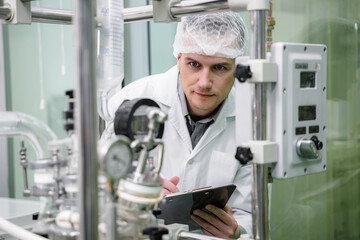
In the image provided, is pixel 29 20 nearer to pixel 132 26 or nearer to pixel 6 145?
pixel 132 26

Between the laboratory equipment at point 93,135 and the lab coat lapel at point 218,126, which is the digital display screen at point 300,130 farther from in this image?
the lab coat lapel at point 218,126

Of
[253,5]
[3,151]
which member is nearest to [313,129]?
[253,5]

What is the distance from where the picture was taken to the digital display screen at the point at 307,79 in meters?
1.14

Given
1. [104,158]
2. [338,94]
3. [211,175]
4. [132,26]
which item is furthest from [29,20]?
[338,94]

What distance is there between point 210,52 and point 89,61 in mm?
1102

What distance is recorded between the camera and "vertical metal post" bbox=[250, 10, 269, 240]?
1.05m

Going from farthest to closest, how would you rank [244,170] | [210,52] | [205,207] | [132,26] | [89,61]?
[132,26] → [244,170] → [210,52] → [205,207] → [89,61]

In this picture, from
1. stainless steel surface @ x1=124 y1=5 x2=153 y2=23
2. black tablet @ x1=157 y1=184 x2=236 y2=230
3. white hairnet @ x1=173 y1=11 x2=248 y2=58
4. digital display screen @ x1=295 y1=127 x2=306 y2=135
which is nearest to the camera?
digital display screen @ x1=295 y1=127 x2=306 y2=135

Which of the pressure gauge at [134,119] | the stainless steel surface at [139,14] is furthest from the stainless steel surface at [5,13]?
the pressure gauge at [134,119]

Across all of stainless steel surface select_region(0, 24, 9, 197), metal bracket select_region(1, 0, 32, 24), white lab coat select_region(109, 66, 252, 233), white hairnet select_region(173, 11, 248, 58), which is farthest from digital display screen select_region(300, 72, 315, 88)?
stainless steel surface select_region(0, 24, 9, 197)

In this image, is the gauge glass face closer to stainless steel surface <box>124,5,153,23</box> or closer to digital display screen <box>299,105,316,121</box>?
digital display screen <box>299,105,316,121</box>

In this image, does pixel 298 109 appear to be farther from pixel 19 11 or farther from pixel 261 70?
pixel 19 11

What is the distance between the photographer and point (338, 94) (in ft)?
7.58

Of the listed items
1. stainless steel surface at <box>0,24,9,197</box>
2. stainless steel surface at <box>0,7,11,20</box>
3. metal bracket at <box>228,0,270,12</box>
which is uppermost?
stainless steel surface at <box>0,7,11,20</box>
